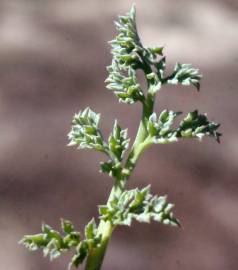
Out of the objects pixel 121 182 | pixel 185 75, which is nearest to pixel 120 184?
pixel 121 182

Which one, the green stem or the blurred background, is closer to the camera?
the green stem

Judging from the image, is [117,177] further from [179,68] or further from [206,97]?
[206,97]

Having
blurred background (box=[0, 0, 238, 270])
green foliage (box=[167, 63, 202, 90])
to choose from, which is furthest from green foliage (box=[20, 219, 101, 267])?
blurred background (box=[0, 0, 238, 270])

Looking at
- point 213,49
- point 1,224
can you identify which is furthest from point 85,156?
point 213,49

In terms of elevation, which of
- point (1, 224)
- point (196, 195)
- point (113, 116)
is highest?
point (113, 116)

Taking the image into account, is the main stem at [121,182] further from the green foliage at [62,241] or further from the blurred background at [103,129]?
the blurred background at [103,129]

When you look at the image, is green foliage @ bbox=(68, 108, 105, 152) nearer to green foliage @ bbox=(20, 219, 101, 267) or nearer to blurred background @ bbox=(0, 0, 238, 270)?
green foliage @ bbox=(20, 219, 101, 267)

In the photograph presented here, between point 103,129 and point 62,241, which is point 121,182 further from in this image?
point 103,129
